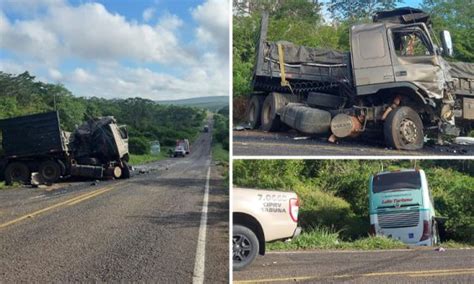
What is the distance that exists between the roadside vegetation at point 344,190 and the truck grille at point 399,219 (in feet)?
0.47

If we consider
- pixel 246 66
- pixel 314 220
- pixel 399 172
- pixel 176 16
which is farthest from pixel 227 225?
pixel 314 220

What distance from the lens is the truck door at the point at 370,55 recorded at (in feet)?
10.8

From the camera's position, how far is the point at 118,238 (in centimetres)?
290

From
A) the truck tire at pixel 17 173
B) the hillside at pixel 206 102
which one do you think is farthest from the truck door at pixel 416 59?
the truck tire at pixel 17 173

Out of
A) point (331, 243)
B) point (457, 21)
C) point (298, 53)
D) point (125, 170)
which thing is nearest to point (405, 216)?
point (331, 243)

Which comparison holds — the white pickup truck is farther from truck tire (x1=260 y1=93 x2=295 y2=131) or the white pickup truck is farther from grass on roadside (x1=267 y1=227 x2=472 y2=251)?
truck tire (x1=260 y1=93 x2=295 y2=131)

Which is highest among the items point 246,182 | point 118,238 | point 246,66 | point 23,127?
point 246,66

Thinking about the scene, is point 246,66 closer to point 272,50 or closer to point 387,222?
point 272,50

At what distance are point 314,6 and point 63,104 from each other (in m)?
1.42

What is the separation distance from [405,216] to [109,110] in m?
3.53

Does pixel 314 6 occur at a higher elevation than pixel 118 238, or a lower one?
higher

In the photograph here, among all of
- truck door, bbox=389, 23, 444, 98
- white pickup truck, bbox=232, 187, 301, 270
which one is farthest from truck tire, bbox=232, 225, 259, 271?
truck door, bbox=389, 23, 444, 98

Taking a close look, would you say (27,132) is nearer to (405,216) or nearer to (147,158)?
(147,158)

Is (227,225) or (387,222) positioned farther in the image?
(387,222)
